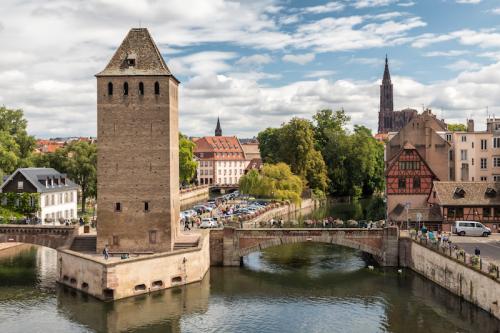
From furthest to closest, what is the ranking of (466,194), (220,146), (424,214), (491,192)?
1. (220,146)
2. (424,214)
3. (466,194)
4. (491,192)

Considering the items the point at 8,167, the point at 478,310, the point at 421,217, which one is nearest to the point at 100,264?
the point at 478,310

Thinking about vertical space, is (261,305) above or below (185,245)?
below

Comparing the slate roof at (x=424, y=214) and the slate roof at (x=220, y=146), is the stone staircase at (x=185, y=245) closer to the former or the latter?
the slate roof at (x=424, y=214)

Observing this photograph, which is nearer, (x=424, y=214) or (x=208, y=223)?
(x=424, y=214)

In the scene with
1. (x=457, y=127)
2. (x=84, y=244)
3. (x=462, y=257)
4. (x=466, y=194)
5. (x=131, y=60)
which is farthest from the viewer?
(x=457, y=127)

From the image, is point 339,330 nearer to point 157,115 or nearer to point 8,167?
point 157,115

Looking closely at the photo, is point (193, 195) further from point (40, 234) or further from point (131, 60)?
point (131, 60)

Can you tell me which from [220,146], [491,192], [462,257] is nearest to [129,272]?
[462,257]

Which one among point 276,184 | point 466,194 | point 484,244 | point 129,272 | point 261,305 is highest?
point 276,184

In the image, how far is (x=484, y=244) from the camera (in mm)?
44844

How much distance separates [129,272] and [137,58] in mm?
15238

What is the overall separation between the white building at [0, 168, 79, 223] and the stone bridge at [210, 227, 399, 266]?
775 inches

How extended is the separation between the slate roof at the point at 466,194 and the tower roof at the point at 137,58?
26436 millimetres

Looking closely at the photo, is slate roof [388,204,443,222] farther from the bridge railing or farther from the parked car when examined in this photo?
the parked car
